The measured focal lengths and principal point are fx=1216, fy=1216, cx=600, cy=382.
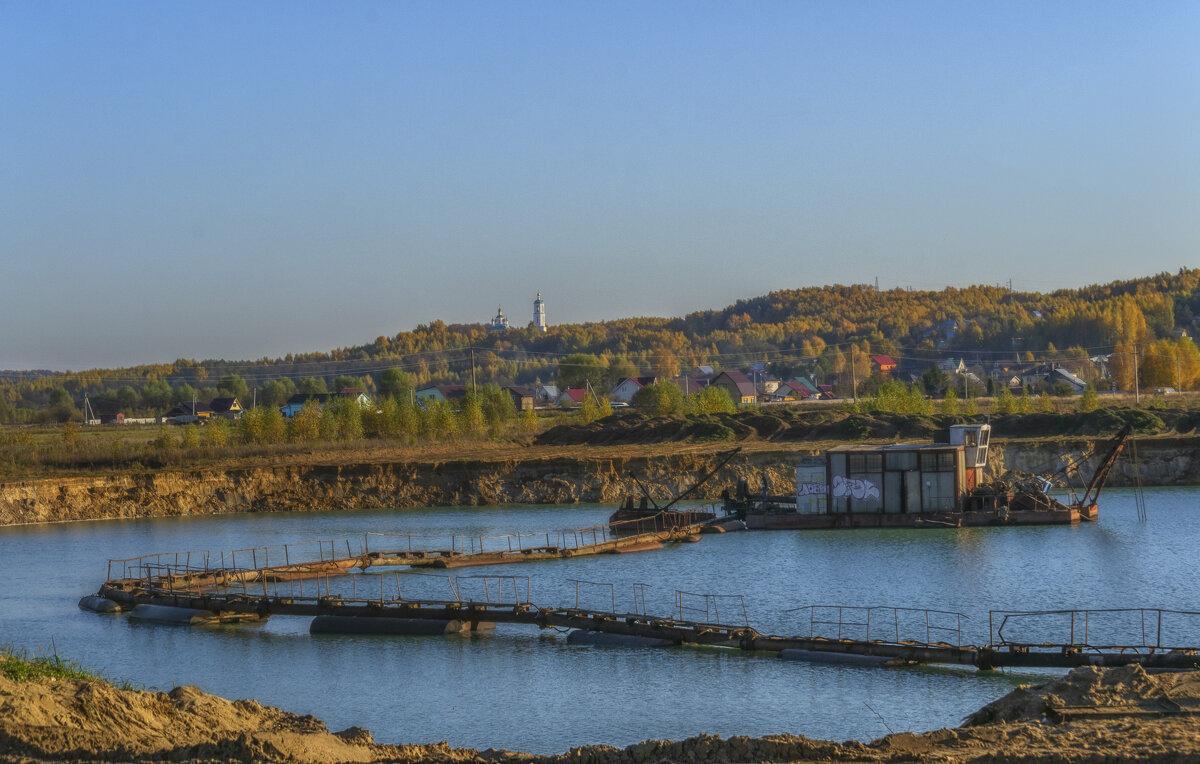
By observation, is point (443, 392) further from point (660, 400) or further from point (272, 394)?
point (660, 400)

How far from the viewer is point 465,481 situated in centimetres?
7488

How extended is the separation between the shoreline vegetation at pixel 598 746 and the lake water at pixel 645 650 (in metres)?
3.09

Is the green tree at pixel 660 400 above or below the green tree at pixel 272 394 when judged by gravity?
below

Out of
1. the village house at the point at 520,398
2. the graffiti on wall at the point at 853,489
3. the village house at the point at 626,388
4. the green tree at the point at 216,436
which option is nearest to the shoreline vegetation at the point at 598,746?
the graffiti on wall at the point at 853,489

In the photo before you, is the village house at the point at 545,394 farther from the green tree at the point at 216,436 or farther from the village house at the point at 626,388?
the green tree at the point at 216,436

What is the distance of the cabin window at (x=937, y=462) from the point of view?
5497 centimetres

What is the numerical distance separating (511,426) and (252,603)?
2807 inches

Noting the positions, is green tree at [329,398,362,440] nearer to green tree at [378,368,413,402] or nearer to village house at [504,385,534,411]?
village house at [504,385,534,411]

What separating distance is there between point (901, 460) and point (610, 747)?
41.3m

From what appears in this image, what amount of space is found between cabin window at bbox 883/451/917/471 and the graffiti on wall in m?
1.25

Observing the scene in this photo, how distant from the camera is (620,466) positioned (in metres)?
75.0

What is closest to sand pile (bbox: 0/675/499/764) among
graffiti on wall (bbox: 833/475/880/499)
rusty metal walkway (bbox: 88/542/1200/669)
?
rusty metal walkway (bbox: 88/542/1200/669)

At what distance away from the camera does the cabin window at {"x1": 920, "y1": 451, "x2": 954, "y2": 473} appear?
180ft

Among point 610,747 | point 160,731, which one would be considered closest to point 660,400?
point 610,747
